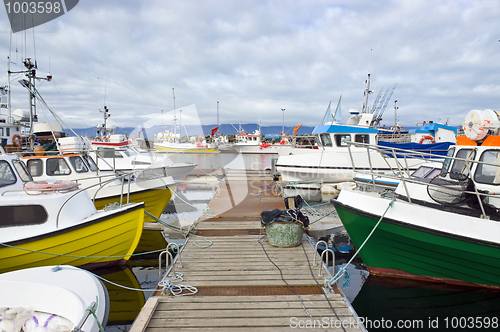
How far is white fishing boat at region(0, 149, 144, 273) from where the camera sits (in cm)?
539

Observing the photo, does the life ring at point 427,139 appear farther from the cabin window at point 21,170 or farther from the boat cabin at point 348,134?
the cabin window at point 21,170

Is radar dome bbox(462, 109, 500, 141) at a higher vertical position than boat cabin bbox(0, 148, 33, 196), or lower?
higher

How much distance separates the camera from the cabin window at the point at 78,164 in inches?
358

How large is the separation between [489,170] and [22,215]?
28.4ft

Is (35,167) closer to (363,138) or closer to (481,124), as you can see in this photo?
(481,124)

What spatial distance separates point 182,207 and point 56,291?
930 centimetres

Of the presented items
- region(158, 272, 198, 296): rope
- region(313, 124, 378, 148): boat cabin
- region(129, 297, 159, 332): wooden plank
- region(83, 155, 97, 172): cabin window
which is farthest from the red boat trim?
region(313, 124, 378, 148): boat cabin

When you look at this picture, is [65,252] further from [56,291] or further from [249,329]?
[249,329]

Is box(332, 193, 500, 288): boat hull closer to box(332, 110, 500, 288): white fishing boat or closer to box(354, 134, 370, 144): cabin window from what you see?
box(332, 110, 500, 288): white fishing boat

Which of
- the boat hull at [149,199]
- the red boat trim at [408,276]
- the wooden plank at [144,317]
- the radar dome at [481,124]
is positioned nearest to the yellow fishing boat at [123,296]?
the wooden plank at [144,317]

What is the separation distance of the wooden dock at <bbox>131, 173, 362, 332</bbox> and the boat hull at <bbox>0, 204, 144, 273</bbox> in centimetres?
138

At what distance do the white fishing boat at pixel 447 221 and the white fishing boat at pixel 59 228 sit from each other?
4.82 meters

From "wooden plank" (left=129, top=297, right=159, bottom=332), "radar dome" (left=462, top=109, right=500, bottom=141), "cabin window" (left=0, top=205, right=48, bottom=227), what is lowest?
"wooden plank" (left=129, top=297, right=159, bottom=332)

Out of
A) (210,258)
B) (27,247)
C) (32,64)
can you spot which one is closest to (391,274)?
(210,258)
